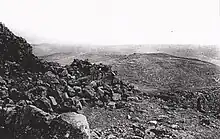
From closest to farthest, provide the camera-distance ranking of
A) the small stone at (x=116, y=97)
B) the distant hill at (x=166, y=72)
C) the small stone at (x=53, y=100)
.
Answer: the small stone at (x=53, y=100), the small stone at (x=116, y=97), the distant hill at (x=166, y=72)

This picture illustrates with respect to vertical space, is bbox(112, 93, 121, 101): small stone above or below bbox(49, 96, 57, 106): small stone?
below

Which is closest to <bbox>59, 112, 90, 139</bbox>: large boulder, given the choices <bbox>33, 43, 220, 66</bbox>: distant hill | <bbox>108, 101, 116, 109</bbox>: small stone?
<bbox>108, 101, 116, 109</bbox>: small stone

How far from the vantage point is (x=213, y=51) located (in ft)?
102

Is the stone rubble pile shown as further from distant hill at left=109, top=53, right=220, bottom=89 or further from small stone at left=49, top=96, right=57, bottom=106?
distant hill at left=109, top=53, right=220, bottom=89

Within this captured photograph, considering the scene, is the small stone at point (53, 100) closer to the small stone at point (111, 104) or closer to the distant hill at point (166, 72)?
the small stone at point (111, 104)

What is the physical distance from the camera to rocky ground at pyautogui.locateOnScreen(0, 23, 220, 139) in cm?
1052

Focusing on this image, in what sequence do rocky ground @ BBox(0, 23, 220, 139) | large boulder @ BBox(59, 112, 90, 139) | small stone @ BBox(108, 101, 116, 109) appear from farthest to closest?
1. small stone @ BBox(108, 101, 116, 109)
2. rocky ground @ BBox(0, 23, 220, 139)
3. large boulder @ BBox(59, 112, 90, 139)

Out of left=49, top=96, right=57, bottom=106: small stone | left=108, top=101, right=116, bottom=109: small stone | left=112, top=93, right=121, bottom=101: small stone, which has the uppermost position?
left=49, top=96, right=57, bottom=106: small stone

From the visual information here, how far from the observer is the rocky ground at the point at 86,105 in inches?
414

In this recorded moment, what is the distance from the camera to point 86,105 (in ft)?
43.2

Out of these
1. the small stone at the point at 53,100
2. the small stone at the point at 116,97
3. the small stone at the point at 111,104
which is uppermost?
the small stone at the point at 53,100

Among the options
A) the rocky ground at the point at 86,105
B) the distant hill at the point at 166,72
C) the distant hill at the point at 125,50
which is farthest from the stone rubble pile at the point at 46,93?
the distant hill at the point at 125,50

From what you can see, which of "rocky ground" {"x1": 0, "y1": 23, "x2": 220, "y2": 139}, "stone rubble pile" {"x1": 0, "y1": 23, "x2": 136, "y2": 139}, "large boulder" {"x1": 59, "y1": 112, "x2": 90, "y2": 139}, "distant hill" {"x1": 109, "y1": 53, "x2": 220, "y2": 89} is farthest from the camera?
"distant hill" {"x1": 109, "y1": 53, "x2": 220, "y2": 89}

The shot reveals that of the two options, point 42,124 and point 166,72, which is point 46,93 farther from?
point 166,72
